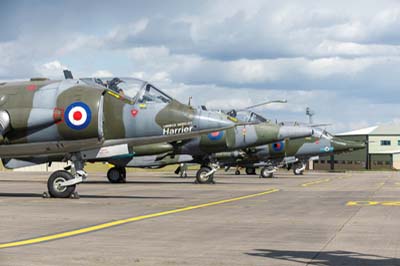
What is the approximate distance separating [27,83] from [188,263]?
13.6 meters

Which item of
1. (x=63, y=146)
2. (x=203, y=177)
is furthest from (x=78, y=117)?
(x=203, y=177)

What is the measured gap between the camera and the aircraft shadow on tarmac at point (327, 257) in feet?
28.6

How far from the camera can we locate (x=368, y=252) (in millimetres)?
9703

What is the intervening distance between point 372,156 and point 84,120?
12863cm

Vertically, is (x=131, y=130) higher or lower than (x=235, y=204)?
higher

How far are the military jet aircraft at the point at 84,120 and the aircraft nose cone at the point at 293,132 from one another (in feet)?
59.1

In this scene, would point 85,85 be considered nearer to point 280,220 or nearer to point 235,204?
point 235,204

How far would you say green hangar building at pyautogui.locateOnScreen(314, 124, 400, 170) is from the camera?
138 meters

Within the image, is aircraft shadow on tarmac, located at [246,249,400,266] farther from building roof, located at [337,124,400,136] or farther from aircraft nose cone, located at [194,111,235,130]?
building roof, located at [337,124,400,136]

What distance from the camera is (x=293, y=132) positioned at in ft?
131

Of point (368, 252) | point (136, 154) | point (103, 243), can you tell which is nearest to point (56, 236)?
point (103, 243)

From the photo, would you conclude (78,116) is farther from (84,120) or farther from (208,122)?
(208,122)

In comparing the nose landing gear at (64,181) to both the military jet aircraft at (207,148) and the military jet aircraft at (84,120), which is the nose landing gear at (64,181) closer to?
the military jet aircraft at (84,120)

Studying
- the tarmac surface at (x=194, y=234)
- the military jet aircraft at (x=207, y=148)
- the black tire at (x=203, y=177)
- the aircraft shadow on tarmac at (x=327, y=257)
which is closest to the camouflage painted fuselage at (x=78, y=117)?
the tarmac surface at (x=194, y=234)
